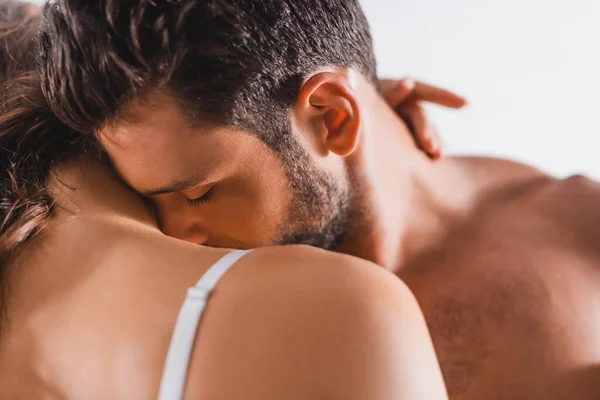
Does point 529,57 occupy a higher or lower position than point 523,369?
higher

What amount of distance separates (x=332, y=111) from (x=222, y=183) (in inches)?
7.7

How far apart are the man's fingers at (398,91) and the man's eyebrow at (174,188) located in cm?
54

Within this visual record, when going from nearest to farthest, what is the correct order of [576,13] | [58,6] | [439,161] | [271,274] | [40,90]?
[271,274], [58,6], [40,90], [439,161], [576,13]

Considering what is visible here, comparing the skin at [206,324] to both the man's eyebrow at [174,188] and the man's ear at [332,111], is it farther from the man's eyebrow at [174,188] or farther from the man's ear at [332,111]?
the man's ear at [332,111]

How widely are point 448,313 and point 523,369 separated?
0.16m

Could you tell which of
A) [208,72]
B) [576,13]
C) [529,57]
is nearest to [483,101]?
[529,57]

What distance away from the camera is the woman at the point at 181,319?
56 cm

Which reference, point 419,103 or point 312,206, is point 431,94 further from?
point 312,206

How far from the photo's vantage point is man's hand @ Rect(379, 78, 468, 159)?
4.30ft

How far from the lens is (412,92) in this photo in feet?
4.52

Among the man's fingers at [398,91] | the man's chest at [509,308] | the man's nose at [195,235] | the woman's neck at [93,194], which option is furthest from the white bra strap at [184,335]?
the man's fingers at [398,91]

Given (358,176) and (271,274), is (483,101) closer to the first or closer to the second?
(358,176)

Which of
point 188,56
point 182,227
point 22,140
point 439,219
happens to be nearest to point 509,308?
point 439,219

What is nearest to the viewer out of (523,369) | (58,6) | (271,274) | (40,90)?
(271,274)
